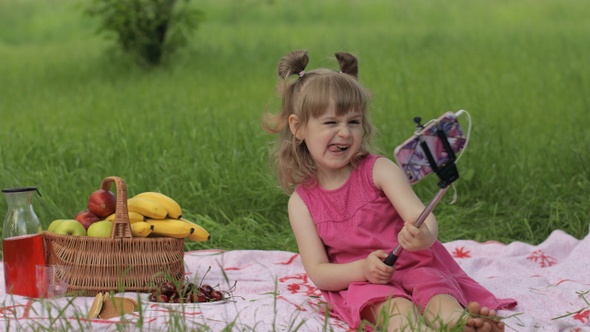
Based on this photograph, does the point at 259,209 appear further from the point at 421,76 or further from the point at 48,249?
the point at 421,76

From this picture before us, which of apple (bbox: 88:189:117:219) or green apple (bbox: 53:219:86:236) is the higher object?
apple (bbox: 88:189:117:219)

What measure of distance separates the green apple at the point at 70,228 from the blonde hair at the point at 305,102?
868 millimetres

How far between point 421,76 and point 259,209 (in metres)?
4.30

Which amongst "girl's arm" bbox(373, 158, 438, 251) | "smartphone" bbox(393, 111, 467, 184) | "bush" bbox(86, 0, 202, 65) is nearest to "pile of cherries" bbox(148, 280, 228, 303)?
"girl's arm" bbox(373, 158, 438, 251)

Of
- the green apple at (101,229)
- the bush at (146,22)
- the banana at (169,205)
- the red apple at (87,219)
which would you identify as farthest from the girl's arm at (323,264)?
the bush at (146,22)

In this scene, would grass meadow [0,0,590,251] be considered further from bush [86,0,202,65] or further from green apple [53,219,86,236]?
green apple [53,219,86,236]

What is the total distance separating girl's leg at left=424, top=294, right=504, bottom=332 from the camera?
3285 mm

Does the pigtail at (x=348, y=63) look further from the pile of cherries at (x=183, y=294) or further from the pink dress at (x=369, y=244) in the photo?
the pile of cherries at (x=183, y=294)

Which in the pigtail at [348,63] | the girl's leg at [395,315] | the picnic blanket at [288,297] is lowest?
the picnic blanket at [288,297]

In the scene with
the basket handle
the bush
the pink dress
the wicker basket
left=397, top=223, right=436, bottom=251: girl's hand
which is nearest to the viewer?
left=397, top=223, right=436, bottom=251: girl's hand

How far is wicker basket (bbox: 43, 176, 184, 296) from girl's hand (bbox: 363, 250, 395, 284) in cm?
90

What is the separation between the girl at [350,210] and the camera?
3.66 m

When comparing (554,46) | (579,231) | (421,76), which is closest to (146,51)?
(421,76)

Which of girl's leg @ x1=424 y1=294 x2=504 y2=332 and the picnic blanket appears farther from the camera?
the picnic blanket
